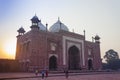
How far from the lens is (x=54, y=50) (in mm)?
26562

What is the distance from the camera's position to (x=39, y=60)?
24078 mm

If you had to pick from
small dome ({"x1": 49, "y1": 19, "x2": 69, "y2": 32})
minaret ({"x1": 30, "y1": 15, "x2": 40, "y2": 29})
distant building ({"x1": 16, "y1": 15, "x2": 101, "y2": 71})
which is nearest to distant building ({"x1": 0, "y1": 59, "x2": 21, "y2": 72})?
distant building ({"x1": 16, "y1": 15, "x2": 101, "y2": 71})

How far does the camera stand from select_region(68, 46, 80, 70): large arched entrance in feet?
101

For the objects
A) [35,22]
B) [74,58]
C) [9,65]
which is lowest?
Answer: [9,65]

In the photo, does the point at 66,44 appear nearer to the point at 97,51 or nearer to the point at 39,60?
the point at 39,60

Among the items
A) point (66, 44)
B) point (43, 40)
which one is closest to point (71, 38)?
point (66, 44)

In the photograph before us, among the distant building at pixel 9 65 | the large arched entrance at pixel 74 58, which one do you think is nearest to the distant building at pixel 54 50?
the large arched entrance at pixel 74 58

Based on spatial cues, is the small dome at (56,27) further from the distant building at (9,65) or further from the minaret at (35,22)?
A: the distant building at (9,65)

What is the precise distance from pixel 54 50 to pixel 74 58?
6.22 meters

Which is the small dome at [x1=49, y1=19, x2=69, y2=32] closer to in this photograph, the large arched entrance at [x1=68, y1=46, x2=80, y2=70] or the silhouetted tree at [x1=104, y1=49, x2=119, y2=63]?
the large arched entrance at [x1=68, y1=46, x2=80, y2=70]

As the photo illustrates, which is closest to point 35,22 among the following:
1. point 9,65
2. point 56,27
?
point 56,27

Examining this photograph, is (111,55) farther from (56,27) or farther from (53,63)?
(53,63)

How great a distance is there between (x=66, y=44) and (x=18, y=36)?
9.32m

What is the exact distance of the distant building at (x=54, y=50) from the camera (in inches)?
959
